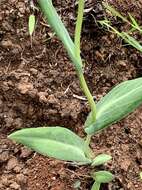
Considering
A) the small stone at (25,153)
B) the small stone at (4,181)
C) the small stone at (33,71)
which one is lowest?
the small stone at (4,181)

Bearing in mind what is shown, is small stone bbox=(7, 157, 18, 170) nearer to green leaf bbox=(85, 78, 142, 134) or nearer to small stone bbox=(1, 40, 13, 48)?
green leaf bbox=(85, 78, 142, 134)

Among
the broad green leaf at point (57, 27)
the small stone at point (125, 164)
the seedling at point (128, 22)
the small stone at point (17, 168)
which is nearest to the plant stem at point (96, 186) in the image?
the small stone at point (125, 164)

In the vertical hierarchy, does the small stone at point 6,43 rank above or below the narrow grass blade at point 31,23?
below

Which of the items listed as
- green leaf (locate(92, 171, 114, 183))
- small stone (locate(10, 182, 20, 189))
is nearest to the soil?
small stone (locate(10, 182, 20, 189))

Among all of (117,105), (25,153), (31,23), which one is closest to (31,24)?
(31,23)

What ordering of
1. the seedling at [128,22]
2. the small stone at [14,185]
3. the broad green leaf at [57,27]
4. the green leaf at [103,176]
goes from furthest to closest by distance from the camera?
the seedling at [128,22], the small stone at [14,185], the green leaf at [103,176], the broad green leaf at [57,27]

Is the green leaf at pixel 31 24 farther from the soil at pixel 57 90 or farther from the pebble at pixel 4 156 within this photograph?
the pebble at pixel 4 156

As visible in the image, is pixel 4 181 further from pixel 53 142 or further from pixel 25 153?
pixel 53 142

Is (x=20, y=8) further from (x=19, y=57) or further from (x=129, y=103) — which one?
(x=129, y=103)

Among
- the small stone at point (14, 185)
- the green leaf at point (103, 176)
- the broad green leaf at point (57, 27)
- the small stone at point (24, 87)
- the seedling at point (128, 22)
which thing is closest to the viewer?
the broad green leaf at point (57, 27)
